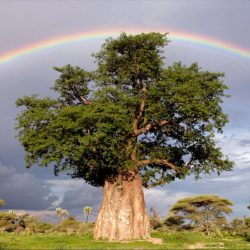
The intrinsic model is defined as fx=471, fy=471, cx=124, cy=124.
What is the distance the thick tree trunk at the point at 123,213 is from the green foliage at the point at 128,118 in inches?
53.1

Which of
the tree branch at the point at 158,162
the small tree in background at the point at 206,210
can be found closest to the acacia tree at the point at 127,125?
the tree branch at the point at 158,162

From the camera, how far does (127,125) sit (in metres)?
38.2

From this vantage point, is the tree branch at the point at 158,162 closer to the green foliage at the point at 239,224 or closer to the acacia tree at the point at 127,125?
the acacia tree at the point at 127,125

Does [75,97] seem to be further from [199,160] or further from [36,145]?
[199,160]

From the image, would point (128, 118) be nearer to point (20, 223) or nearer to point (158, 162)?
point (158, 162)

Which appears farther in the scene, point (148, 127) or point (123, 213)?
point (148, 127)

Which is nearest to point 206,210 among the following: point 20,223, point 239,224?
point 239,224

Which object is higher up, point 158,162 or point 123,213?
point 158,162

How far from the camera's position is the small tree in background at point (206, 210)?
80.0 meters

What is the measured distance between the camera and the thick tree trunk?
133 feet

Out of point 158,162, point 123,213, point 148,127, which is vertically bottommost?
point 123,213

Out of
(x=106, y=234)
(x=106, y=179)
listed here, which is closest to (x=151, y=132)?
(x=106, y=179)

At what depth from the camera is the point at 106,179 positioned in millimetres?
43062

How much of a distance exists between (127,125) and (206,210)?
157 feet
